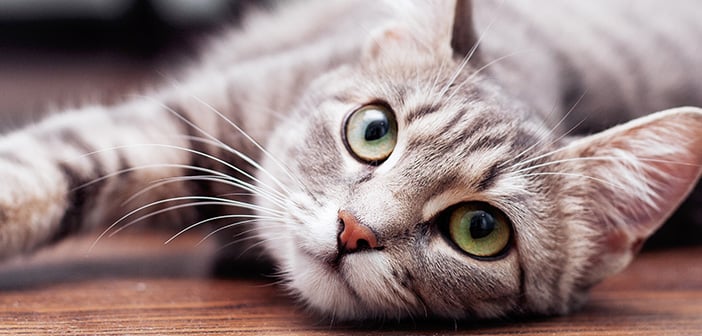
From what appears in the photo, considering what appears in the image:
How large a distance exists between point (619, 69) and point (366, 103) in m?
0.81

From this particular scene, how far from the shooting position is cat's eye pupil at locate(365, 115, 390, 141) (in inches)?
46.8

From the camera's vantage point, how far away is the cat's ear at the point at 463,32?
1.30 m

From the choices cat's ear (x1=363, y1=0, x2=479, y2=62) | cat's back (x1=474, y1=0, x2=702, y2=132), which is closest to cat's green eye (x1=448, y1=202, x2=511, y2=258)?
→ cat's ear (x1=363, y1=0, x2=479, y2=62)

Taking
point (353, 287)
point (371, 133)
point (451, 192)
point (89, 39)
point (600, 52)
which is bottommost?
point (353, 287)

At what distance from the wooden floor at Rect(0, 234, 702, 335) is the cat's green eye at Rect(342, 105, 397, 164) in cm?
25

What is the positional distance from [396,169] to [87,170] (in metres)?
0.59

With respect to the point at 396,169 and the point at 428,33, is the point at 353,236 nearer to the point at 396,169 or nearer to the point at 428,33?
the point at 396,169

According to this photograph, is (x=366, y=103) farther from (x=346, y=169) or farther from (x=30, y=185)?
(x=30, y=185)

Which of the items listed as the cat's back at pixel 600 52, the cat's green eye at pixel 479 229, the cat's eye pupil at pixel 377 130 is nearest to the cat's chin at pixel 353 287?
the cat's green eye at pixel 479 229

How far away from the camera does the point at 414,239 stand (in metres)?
1.06

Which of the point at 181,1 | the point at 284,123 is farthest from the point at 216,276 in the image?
the point at 181,1

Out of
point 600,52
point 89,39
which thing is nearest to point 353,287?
point 600,52

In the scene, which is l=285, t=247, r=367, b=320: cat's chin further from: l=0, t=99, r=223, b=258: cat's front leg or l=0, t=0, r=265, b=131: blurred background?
l=0, t=0, r=265, b=131: blurred background

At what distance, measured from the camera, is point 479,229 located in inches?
43.6
